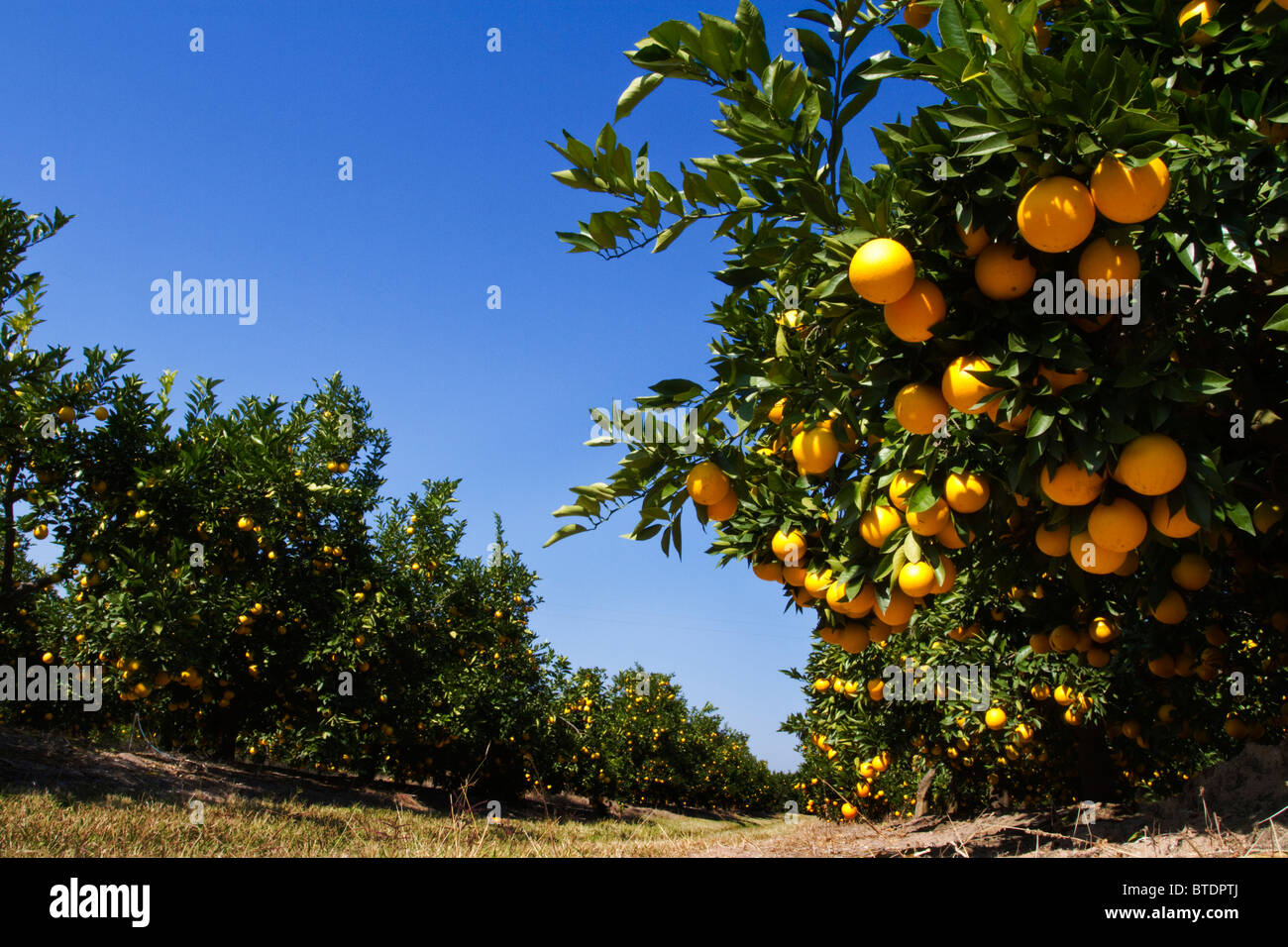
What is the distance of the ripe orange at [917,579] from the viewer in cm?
197

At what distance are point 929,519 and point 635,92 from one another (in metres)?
1.42

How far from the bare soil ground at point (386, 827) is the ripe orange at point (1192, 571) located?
1.04 m

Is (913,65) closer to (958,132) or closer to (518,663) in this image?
(958,132)

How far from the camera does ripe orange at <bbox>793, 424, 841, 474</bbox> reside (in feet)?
7.20

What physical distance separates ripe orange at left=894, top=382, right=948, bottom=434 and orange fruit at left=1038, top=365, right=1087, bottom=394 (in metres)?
0.25

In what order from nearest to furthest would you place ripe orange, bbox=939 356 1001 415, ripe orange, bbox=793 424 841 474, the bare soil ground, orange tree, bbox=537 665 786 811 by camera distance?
ripe orange, bbox=939 356 1001 415 < ripe orange, bbox=793 424 841 474 < the bare soil ground < orange tree, bbox=537 665 786 811

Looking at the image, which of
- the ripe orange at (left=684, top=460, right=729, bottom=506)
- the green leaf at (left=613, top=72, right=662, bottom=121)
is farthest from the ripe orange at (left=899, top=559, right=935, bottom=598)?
the green leaf at (left=613, top=72, right=662, bottom=121)

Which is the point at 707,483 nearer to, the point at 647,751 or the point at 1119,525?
the point at 1119,525

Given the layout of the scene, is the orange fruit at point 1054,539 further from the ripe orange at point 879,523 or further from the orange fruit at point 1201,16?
the orange fruit at point 1201,16

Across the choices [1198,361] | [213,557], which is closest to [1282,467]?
[1198,361]

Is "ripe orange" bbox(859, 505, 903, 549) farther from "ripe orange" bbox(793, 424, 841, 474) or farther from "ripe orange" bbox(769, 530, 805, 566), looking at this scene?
"ripe orange" bbox(769, 530, 805, 566)

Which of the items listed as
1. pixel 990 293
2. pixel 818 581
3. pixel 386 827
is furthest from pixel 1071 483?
pixel 386 827

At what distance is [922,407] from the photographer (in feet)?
6.46
